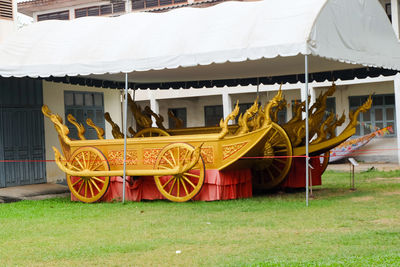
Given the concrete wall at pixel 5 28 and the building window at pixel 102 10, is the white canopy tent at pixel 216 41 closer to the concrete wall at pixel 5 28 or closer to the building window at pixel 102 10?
the concrete wall at pixel 5 28

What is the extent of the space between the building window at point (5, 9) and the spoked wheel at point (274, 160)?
737 centimetres

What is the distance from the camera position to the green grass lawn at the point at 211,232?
6.50 meters

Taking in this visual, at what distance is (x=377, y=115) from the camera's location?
2372cm

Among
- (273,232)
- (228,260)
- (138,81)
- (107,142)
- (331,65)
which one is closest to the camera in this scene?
(228,260)

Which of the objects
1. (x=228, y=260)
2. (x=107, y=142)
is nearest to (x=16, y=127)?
(x=107, y=142)

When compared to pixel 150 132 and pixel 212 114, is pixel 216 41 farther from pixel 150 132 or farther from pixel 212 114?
pixel 212 114

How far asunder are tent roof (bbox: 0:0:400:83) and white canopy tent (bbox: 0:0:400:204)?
0.02 m

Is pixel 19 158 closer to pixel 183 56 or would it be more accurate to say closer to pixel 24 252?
pixel 183 56

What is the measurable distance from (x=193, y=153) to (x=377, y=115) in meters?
14.5

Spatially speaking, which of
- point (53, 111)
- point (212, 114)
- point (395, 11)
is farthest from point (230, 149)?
point (212, 114)

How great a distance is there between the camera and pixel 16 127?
13.6m

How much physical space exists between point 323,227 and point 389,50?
491cm

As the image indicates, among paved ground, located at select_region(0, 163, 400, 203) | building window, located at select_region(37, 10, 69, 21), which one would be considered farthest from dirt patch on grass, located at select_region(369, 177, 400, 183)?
building window, located at select_region(37, 10, 69, 21)

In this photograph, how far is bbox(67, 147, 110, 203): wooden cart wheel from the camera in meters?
11.7
